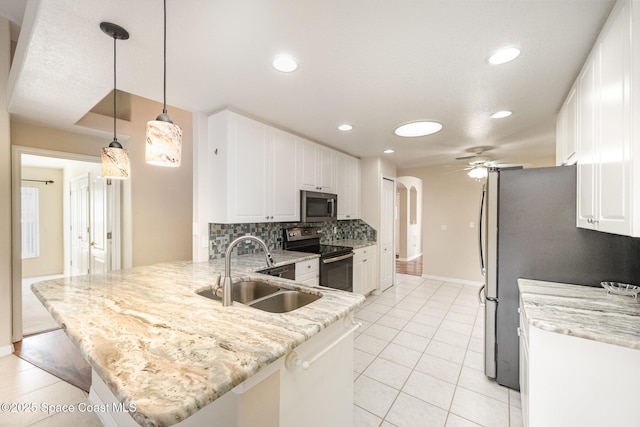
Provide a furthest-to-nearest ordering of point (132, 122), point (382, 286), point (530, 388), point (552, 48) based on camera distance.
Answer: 1. point (382, 286)
2. point (132, 122)
3. point (552, 48)
4. point (530, 388)

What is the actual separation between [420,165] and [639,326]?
453cm

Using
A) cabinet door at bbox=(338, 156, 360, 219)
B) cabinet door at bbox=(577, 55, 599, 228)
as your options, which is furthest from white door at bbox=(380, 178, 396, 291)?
cabinet door at bbox=(577, 55, 599, 228)

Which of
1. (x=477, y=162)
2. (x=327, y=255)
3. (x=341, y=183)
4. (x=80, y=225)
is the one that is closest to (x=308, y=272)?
(x=327, y=255)

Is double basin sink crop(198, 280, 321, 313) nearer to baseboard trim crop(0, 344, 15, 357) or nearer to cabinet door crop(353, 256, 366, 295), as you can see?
cabinet door crop(353, 256, 366, 295)

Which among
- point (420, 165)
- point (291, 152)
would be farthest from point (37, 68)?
point (420, 165)

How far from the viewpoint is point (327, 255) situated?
10.5ft

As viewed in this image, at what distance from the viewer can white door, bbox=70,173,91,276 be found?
4191 mm

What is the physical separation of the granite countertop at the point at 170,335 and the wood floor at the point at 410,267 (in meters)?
5.15

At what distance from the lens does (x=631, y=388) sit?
3.65 ft

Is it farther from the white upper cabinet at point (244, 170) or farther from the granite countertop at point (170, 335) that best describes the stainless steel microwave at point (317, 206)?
the granite countertop at point (170, 335)

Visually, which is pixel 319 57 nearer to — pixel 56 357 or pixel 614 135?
pixel 614 135

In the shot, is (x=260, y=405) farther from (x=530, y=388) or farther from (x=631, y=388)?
(x=631, y=388)

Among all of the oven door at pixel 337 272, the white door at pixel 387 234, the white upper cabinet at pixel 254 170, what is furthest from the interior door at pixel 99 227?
the white door at pixel 387 234

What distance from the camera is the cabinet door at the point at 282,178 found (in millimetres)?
2859
